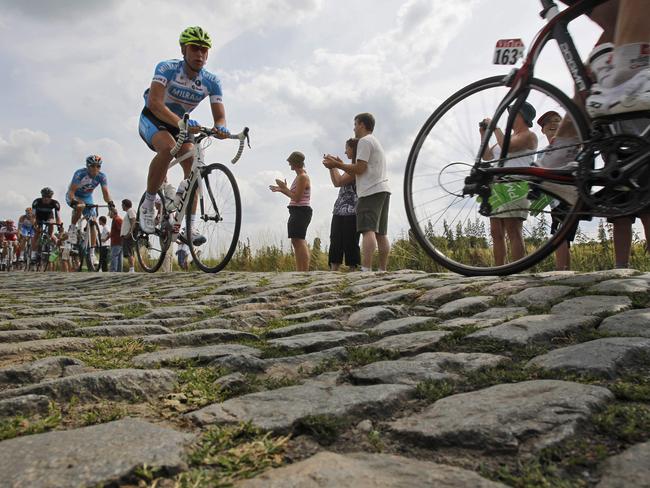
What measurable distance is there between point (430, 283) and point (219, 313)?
1415mm

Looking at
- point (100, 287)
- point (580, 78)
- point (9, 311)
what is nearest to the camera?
point (580, 78)

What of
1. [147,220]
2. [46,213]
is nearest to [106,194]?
[46,213]

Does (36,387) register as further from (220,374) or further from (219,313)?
(219,313)

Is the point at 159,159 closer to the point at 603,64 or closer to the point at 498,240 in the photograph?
the point at 498,240

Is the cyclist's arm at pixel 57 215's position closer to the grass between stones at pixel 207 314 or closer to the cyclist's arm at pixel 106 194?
the cyclist's arm at pixel 106 194

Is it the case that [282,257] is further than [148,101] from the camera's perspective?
Yes

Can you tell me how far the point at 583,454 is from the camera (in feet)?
3.69

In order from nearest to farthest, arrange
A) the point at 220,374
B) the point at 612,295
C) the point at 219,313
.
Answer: the point at 220,374 < the point at 612,295 < the point at 219,313

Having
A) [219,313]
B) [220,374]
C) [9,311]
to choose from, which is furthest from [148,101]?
[220,374]

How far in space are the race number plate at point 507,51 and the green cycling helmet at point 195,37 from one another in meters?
3.82

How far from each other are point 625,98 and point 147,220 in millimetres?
5741

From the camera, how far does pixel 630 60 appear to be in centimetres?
261

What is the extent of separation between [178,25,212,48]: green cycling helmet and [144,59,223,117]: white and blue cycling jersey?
240mm

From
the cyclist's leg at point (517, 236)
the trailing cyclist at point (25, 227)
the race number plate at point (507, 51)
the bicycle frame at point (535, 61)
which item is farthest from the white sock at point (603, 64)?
the trailing cyclist at point (25, 227)
